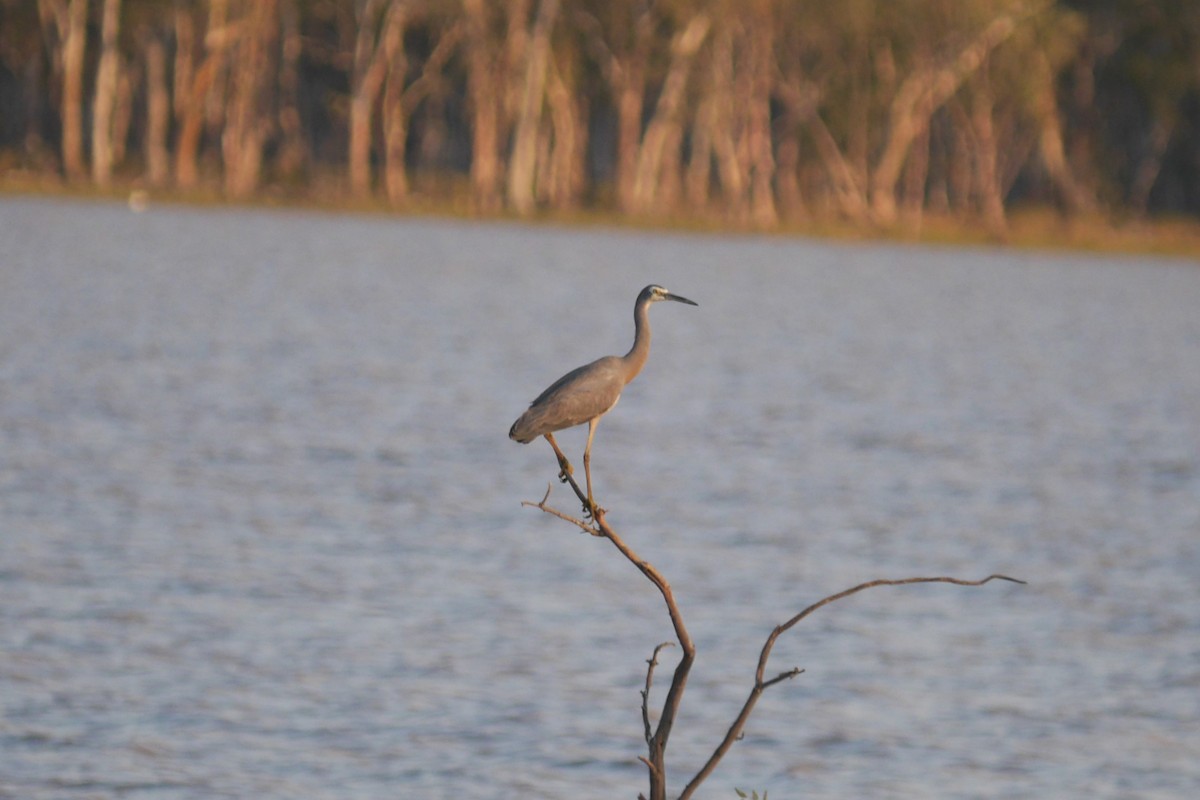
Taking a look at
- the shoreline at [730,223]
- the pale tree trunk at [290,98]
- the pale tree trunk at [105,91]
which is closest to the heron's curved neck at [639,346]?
the pale tree trunk at [105,91]

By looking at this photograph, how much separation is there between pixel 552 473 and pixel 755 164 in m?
60.9

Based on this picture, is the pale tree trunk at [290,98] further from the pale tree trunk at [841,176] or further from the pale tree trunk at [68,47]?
the pale tree trunk at [841,176]

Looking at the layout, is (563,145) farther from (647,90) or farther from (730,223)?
(730,223)

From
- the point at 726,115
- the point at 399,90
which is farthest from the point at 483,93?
the point at 726,115

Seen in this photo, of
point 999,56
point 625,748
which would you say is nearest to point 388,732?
point 625,748

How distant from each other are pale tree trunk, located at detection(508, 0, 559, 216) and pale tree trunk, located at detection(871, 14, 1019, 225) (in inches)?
556

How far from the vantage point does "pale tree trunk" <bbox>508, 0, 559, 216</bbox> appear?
250ft

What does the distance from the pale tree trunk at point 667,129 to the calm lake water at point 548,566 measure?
29.9 m

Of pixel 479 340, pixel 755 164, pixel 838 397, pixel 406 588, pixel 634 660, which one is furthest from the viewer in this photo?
pixel 755 164

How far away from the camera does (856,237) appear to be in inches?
3565

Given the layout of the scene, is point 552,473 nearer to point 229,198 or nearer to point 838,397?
point 838,397

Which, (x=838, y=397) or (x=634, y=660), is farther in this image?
(x=838, y=397)

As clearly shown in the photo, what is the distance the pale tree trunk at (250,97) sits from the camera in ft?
263

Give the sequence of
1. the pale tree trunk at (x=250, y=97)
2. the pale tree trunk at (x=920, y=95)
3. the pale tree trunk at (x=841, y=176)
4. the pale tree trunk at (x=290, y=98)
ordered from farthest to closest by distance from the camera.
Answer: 1. the pale tree trunk at (x=841, y=176)
2. the pale tree trunk at (x=290, y=98)
3. the pale tree trunk at (x=250, y=97)
4. the pale tree trunk at (x=920, y=95)
